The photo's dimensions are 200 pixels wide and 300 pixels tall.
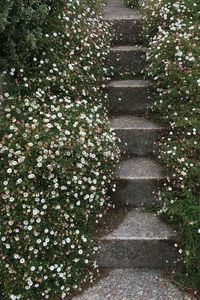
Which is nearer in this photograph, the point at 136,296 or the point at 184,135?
the point at 136,296

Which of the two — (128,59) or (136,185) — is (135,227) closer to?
(136,185)

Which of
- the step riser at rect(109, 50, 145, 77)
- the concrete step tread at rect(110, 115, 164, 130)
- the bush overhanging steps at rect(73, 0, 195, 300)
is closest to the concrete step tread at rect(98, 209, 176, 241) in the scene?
the bush overhanging steps at rect(73, 0, 195, 300)

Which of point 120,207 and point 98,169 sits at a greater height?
point 98,169

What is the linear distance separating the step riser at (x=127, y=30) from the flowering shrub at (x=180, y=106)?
0.65 feet

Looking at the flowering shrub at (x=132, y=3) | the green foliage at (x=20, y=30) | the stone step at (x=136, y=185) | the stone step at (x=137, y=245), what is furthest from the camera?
the flowering shrub at (x=132, y=3)

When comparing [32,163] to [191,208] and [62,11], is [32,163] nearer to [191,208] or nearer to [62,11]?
[191,208]

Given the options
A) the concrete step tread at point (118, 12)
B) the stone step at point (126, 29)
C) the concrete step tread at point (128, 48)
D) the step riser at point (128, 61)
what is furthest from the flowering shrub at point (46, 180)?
the concrete step tread at point (118, 12)

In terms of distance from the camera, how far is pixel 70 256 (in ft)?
11.3

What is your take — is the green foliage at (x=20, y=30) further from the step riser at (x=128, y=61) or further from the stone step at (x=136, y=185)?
the stone step at (x=136, y=185)

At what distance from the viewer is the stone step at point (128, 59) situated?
507cm

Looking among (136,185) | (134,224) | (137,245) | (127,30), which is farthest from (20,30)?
(137,245)

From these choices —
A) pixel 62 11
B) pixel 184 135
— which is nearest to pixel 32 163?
pixel 184 135

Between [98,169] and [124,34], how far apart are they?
8.06 ft

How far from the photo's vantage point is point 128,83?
4.80 metres
